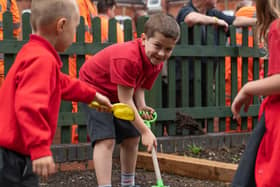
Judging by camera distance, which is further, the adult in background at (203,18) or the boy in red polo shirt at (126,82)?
the adult in background at (203,18)

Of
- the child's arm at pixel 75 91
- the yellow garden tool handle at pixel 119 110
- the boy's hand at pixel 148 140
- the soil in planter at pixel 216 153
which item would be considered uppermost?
the child's arm at pixel 75 91

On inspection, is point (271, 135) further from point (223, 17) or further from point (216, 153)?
point (223, 17)

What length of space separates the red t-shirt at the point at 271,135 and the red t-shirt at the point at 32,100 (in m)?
1.05

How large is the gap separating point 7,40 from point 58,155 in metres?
1.26

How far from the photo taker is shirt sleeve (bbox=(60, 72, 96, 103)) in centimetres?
276

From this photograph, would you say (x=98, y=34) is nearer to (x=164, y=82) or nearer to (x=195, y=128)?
Result: (x=164, y=82)

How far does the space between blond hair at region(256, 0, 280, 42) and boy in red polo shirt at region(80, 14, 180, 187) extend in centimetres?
97

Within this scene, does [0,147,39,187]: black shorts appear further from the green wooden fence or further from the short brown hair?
the green wooden fence

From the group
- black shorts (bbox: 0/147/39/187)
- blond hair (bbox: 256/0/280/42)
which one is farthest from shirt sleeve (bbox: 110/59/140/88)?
black shorts (bbox: 0/147/39/187)

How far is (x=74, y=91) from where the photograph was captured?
281 cm

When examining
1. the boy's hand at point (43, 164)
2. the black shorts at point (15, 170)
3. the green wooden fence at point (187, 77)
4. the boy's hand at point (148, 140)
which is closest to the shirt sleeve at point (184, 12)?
the green wooden fence at point (187, 77)

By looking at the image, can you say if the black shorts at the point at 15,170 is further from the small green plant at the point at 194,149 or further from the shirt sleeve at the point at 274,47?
the small green plant at the point at 194,149

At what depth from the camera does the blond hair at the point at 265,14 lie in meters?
2.83

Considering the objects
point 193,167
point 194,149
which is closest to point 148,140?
point 193,167
